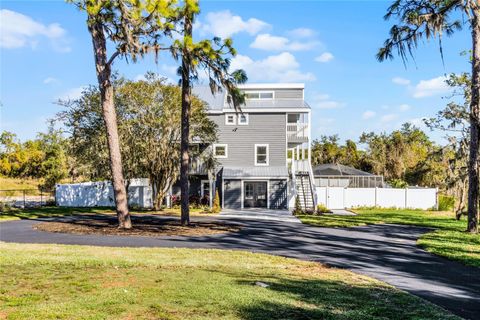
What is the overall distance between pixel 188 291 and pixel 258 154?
26400mm

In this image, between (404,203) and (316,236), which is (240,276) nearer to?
(316,236)

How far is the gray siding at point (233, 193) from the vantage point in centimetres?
3156

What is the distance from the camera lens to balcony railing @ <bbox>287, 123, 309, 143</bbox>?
32.8 meters

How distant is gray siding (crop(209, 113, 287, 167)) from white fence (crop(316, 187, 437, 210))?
14.4 feet

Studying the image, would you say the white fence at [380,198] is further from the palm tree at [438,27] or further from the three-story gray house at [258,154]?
the palm tree at [438,27]

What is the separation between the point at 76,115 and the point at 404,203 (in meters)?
23.2

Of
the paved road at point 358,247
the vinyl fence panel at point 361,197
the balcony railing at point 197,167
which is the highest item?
the balcony railing at point 197,167

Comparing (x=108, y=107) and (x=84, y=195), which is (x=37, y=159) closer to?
(x=84, y=195)

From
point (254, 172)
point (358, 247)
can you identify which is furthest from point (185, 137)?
point (254, 172)

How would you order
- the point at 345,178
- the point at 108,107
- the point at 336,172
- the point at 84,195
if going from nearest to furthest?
the point at 108,107 < the point at 84,195 < the point at 336,172 < the point at 345,178

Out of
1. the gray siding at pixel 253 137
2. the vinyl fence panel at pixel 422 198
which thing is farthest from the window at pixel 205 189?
the vinyl fence panel at pixel 422 198

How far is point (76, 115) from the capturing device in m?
25.8

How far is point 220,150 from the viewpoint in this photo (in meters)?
33.1

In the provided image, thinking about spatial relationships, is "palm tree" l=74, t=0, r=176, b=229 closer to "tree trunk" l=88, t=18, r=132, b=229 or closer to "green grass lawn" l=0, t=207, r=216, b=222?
"tree trunk" l=88, t=18, r=132, b=229
